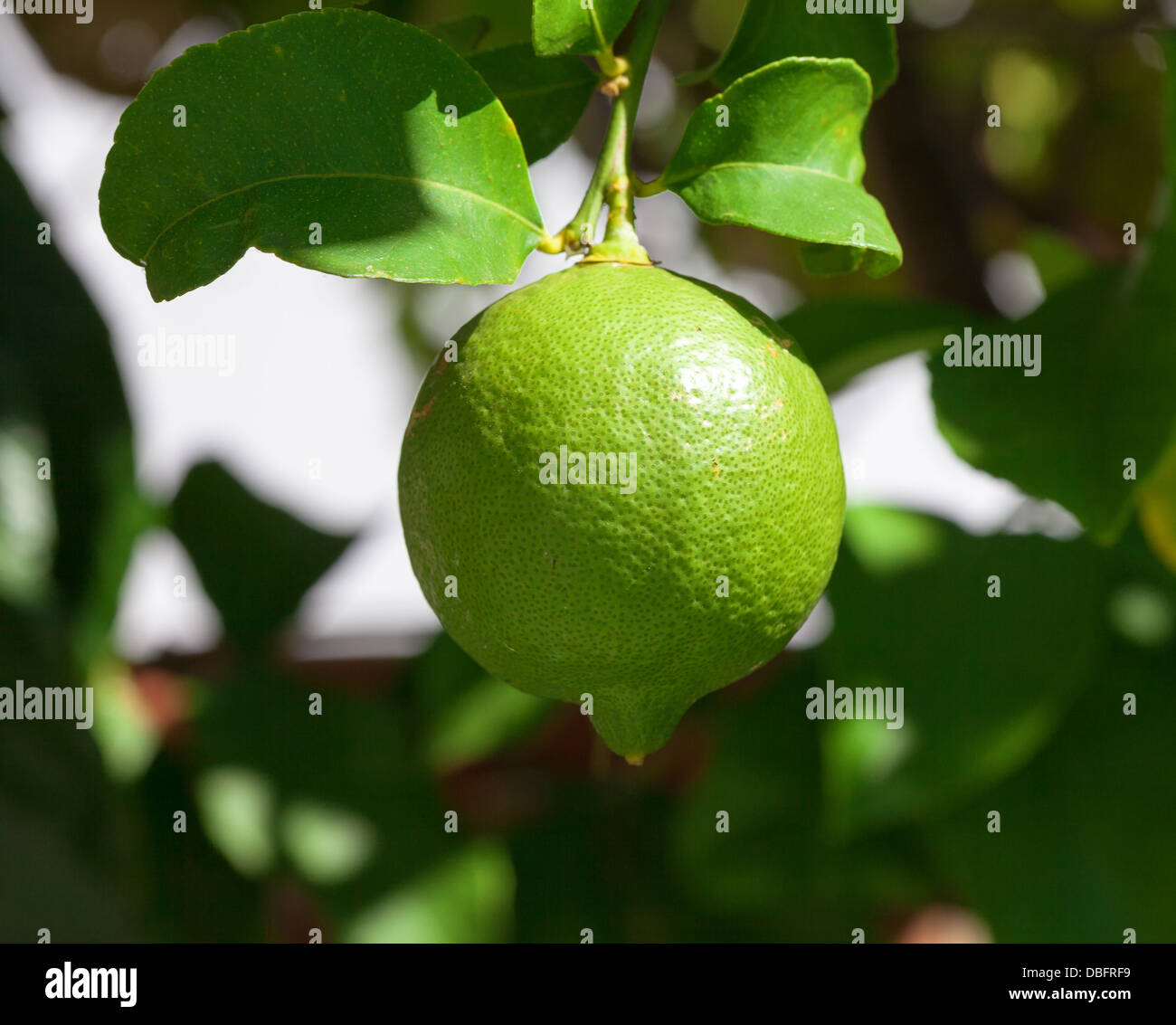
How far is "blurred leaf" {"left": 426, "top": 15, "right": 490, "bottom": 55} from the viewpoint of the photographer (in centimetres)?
52

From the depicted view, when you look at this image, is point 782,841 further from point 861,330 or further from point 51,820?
point 51,820

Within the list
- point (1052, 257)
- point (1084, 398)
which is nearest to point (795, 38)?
point (1084, 398)

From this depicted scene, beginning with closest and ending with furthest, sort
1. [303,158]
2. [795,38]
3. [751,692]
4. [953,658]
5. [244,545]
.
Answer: [303,158], [795,38], [953,658], [751,692], [244,545]

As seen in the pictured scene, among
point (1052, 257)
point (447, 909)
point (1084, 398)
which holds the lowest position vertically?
point (447, 909)

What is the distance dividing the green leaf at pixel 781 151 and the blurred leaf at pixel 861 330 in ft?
1.55

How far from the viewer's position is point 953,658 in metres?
0.87

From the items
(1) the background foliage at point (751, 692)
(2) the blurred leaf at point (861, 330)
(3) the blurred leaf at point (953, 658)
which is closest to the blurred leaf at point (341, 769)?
(1) the background foliage at point (751, 692)

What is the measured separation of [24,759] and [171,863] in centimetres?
18

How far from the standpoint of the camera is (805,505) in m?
0.44

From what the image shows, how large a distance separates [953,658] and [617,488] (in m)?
0.55

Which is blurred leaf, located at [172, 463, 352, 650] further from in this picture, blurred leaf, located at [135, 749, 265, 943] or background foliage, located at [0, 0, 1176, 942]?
blurred leaf, located at [135, 749, 265, 943]

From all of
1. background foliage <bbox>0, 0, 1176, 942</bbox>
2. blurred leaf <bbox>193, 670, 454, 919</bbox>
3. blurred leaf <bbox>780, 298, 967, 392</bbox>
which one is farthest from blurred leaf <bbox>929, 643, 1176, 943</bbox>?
blurred leaf <bbox>193, 670, 454, 919</bbox>

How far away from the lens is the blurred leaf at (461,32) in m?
0.52

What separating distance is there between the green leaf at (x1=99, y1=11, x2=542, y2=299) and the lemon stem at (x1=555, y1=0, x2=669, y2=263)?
7cm
